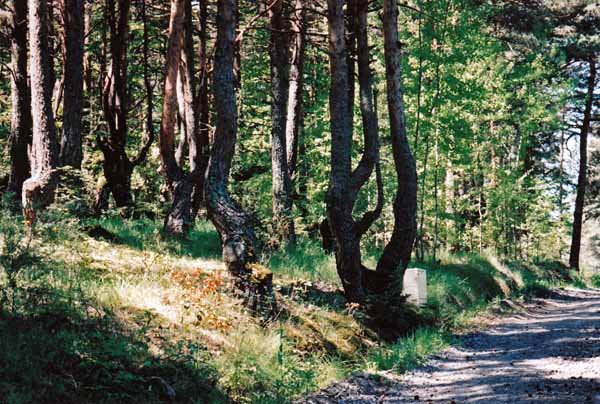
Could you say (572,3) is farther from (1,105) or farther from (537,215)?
(1,105)

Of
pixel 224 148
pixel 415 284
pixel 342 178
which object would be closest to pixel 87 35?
pixel 224 148

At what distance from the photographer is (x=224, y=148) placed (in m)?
8.38

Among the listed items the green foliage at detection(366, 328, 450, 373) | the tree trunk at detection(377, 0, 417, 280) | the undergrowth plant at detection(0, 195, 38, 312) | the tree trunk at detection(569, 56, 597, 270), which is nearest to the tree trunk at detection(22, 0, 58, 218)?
the undergrowth plant at detection(0, 195, 38, 312)

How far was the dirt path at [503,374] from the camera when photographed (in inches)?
250

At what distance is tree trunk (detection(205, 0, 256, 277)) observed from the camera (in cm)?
799

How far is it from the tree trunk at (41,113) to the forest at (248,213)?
28 mm

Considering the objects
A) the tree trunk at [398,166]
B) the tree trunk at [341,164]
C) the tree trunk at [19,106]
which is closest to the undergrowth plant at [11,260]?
the tree trunk at [341,164]

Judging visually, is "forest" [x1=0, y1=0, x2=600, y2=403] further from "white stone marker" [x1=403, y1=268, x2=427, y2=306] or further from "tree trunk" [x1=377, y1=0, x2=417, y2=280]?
"white stone marker" [x1=403, y1=268, x2=427, y2=306]

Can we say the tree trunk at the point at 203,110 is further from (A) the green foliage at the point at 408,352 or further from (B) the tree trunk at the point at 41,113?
(A) the green foliage at the point at 408,352

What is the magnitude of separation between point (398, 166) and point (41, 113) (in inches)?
253

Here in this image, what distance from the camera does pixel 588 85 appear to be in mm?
28016

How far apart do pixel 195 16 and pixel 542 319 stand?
13853mm

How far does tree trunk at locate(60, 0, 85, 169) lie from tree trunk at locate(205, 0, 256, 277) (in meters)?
3.52

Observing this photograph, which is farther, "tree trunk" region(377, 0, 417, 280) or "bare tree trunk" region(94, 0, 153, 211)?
"bare tree trunk" region(94, 0, 153, 211)
